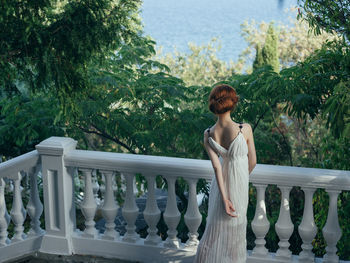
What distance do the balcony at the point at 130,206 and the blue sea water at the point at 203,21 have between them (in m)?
39.7

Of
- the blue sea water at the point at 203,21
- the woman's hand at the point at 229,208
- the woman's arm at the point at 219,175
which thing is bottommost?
the woman's hand at the point at 229,208

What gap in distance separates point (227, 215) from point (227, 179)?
0.31m

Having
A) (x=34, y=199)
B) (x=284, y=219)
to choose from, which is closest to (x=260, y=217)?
(x=284, y=219)

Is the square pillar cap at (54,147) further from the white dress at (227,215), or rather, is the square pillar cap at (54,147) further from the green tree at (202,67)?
the green tree at (202,67)

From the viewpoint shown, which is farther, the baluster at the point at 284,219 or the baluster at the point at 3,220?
the baluster at the point at 3,220

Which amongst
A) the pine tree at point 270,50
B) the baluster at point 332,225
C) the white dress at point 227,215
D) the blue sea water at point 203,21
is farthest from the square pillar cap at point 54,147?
the blue sea water at point 203,21

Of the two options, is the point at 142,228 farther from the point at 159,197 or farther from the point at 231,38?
the point at 231,38

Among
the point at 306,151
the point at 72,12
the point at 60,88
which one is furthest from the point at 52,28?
the point at 306,151

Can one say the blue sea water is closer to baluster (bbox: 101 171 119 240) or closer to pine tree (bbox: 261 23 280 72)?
pine tree (bbox: 261 23 280 72)

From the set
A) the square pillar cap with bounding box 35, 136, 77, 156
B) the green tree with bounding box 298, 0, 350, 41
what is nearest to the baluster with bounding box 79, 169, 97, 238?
the square pillar cap with bounding box 35, 136, 77, 156

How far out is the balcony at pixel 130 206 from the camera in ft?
13.8

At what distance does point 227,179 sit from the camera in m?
3.77

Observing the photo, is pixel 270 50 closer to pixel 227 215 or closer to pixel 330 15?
pixel 330 15

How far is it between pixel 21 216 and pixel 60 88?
1325 mm
